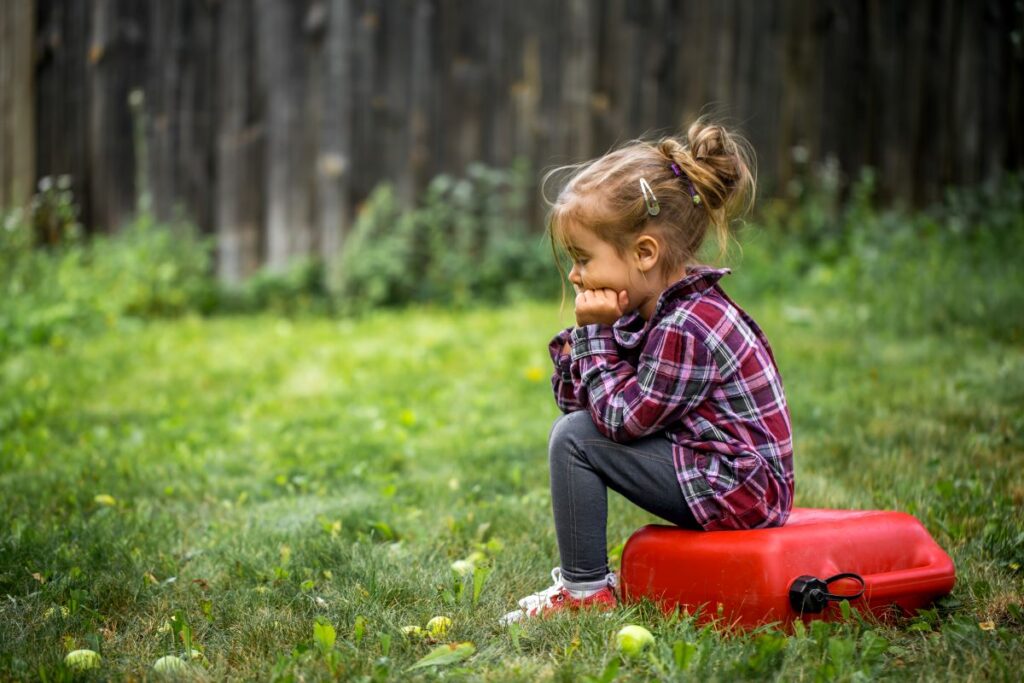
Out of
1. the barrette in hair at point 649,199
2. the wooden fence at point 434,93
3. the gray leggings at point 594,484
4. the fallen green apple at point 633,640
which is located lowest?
the fallen green apple at point 633,640

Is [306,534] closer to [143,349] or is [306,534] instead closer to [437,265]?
[143,349]

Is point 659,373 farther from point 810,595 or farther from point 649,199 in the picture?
point 810,595

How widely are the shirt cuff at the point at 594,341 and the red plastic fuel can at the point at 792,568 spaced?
0.47 metres

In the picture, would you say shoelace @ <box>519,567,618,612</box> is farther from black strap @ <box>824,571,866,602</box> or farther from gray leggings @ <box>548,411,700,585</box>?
black strap @ <box>824,571,866,602</box>

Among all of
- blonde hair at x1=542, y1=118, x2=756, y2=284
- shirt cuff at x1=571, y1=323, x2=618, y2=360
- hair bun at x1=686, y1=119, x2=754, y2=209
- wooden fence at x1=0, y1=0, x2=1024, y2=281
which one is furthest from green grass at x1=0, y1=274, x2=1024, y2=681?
wooden fence at x1=0, y1=0, x2=1024, y2=281

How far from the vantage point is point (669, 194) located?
258cm

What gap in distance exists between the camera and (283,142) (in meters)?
7.77

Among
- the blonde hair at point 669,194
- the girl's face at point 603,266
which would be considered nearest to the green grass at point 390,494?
the girl's face at point 603,266

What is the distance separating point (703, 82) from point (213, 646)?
659cm

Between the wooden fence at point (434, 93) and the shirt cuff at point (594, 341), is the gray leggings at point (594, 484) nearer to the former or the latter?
the shirt cuff at point (594, 341)

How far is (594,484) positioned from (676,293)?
0.52 metres

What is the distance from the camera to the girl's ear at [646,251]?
2.59 m

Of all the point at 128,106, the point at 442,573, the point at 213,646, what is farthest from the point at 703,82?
the point at 213,646

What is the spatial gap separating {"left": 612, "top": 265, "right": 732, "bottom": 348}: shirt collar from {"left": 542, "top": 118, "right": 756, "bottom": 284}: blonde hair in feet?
0.27
